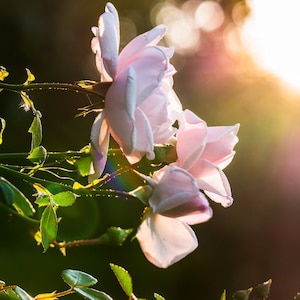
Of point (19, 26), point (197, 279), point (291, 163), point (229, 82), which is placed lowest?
point (197, 279)

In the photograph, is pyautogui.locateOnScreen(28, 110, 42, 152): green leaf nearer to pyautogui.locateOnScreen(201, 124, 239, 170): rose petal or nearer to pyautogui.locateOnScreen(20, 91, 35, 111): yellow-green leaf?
pyautogui.locateOnScreen(20, 91, 35, 111): yellow-green leaf

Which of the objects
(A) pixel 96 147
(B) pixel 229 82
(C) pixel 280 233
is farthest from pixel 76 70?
(A) pixel 96 147

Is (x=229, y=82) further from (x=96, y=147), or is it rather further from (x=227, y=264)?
(x=96, y=147)

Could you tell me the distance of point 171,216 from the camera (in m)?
0.49

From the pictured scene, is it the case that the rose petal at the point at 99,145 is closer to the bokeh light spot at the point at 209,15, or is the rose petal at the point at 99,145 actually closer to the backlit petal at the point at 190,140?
the backlit petal at the point at 190,140

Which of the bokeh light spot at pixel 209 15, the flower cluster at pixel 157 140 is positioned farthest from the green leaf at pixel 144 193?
the bokeh light spot at pixel 209 15

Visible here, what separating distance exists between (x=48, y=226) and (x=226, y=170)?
113 inches

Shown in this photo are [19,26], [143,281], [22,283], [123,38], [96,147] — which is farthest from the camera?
[123,38]

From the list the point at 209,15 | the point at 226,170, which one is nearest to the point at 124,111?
the point at 226,170

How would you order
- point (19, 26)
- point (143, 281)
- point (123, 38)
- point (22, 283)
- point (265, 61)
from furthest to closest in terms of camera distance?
1. point (265, 61)
2. point (123, 38)
3. point (19, 26)
4. point (143, 281)
5. point (22, 283)

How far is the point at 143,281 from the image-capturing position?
Result: 336 centimetres

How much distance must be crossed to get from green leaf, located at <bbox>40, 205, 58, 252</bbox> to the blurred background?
2346mm

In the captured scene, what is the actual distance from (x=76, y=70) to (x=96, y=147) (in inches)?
135

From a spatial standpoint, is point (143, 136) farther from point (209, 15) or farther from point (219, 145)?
point (209, 15)
